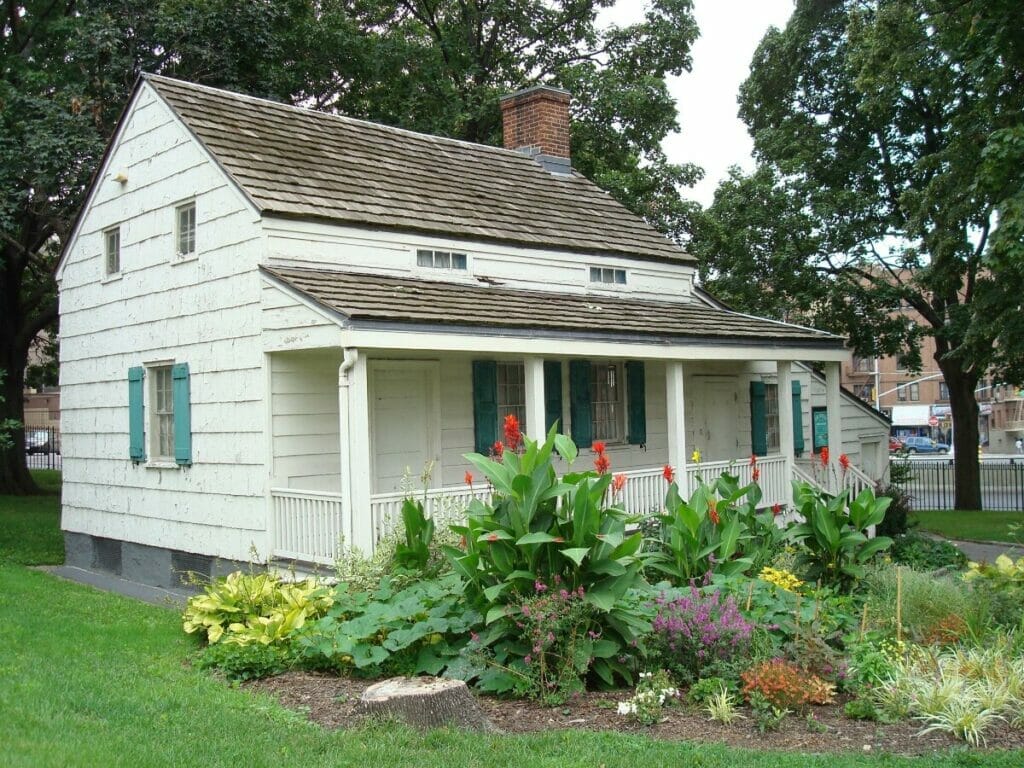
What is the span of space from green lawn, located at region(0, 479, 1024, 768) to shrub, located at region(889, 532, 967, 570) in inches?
287

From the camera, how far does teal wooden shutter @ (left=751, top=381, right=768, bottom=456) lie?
17.3 m

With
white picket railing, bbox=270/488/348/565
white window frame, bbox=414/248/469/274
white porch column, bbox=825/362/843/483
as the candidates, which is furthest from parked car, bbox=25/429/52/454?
white porch column, bbox=825/362/843/483

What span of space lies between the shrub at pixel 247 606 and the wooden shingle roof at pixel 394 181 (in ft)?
Answer: 15.8

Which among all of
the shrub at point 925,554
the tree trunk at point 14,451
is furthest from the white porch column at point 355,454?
the tree trunk at point 14,451

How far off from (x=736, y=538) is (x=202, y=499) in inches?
274

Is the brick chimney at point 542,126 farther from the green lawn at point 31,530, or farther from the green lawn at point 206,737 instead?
the green lawn at point 206,737

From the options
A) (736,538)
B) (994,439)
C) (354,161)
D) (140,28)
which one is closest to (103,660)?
(736,538)

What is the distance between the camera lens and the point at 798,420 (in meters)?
19.1

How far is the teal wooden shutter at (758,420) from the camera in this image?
56.7ft

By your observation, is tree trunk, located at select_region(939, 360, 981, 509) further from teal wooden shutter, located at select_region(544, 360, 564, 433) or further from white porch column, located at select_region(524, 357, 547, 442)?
white porch column, located at select_region(524, 357, 547, 442)

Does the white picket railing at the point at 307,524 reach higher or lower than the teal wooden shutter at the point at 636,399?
lower

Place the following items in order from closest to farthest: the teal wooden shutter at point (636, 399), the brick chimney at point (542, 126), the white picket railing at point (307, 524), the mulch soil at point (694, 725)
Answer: the mulch soil at point (694, 725), the white picket railing at point (307, 524), the teal wooden shutter at point (636, 399), the brick chimney at point (542, 126)

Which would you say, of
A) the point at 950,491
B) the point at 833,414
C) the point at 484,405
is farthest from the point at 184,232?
the point at 950,491

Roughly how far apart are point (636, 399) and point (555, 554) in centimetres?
897
